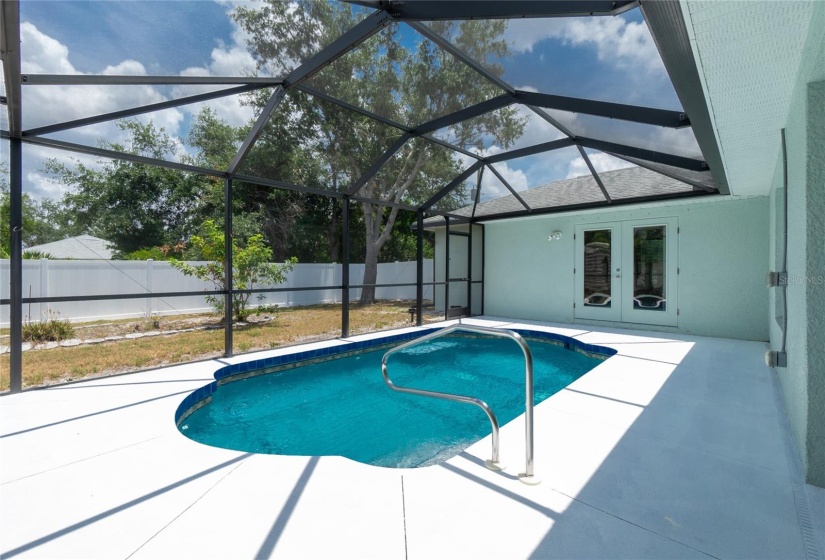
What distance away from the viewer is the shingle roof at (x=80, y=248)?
11.8 metres

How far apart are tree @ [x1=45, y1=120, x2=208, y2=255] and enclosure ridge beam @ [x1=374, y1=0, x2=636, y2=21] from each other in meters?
13.5

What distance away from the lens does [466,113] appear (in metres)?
4.72

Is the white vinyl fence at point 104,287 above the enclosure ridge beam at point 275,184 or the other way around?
the other way around

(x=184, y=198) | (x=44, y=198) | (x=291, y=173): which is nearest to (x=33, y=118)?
(x=291, y=173)

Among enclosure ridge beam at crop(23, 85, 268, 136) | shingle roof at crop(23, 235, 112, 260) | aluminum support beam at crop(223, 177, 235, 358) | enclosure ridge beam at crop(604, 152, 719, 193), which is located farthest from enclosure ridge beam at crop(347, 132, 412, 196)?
shingle roof at crop(23, 235, 112, 260)

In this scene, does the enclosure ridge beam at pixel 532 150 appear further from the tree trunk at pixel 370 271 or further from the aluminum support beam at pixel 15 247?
the tree trunk at pixel 370 271

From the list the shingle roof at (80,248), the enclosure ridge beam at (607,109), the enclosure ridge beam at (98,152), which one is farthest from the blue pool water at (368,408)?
the shingle roof at (80,248)

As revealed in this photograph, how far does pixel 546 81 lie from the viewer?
3.76 m

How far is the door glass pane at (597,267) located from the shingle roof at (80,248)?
14.0 meters

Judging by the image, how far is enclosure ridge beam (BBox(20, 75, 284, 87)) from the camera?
117 inches

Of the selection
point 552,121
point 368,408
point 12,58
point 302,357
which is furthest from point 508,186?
point 12,58

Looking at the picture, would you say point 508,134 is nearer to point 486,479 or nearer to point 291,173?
point 291,173

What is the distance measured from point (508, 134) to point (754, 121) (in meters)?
2.87

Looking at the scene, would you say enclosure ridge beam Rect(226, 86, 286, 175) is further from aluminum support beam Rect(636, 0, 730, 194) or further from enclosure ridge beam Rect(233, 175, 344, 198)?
aluminum support beam Rect(636, 0, 730, 194)
